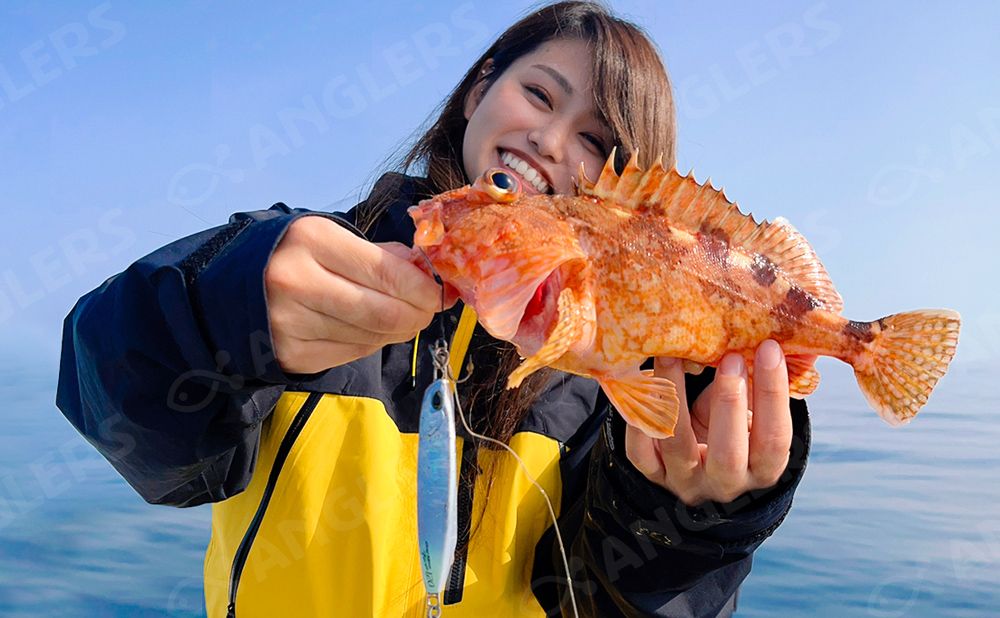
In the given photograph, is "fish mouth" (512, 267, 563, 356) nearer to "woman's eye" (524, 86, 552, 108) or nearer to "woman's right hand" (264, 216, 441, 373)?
"woman's right hand" (264, 216, 441, 373)

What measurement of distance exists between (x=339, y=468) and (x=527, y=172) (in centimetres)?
173

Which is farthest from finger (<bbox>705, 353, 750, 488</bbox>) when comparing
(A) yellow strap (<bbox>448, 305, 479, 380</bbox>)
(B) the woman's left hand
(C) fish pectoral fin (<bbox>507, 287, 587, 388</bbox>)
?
(A) yellow strap (<bbox>448, 305, 479, 380</bbox>)

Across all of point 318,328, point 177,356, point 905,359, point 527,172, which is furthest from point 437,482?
point 527,172

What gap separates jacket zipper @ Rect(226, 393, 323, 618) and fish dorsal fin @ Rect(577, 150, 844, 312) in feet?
5.50

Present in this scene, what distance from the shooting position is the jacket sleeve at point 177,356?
2.13 meters

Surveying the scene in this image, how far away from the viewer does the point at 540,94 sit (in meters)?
3.83

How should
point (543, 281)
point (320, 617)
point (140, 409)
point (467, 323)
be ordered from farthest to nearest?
point (467, 323) < point (320, 617) < point (140, 409) < point (543, 281)

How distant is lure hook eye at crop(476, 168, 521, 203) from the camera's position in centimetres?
223

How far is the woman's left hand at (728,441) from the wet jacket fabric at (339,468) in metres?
0.09

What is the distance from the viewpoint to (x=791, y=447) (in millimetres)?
2902

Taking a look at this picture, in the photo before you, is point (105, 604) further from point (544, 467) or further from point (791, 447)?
point (791, 447)

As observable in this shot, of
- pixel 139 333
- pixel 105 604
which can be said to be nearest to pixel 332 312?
pixel 139 333

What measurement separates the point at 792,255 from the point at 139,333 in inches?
93.6

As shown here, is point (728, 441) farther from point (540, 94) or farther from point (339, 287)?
point (540, 94)
